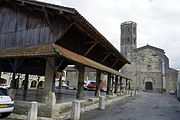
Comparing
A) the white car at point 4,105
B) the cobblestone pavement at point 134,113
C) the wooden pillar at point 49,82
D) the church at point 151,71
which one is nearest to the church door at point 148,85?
the church at point 151,71

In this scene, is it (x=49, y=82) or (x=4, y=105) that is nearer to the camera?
(x=4, y=105)

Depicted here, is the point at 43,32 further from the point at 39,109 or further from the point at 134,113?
the point at 134,113

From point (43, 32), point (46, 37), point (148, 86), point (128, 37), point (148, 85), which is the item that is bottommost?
point (148, 86)

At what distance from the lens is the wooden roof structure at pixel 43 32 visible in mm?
10352

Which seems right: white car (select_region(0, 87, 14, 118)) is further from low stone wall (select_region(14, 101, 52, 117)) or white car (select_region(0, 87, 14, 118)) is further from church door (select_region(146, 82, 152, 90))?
church door (select_region(146, 82, 152, 90))

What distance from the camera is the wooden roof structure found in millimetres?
10352

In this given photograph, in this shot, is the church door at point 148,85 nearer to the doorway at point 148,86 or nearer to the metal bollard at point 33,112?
the doorway at point 148,86

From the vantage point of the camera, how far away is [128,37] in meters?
61.9

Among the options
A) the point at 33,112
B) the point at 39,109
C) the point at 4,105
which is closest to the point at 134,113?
the point at 39,109

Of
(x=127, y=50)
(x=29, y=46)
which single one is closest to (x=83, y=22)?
(x=29, y=46)

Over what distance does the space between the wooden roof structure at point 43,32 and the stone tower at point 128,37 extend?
157 feet

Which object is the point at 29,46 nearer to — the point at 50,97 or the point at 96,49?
the point at 50,97

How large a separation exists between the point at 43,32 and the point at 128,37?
5254 cm

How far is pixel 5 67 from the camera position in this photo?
17.2 m
